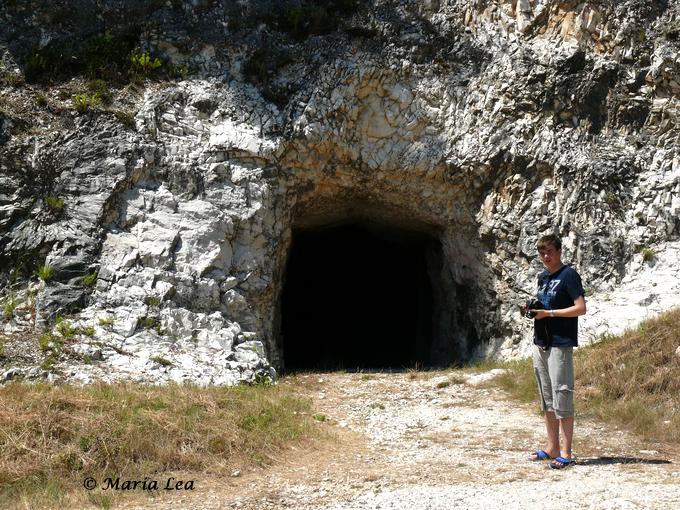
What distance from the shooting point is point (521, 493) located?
5.81m

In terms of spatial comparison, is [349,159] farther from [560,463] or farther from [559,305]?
[560,463]

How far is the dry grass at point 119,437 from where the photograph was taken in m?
6.36

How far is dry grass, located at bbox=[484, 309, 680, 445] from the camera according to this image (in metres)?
8.27

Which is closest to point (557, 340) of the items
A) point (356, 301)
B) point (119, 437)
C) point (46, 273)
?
point (119, 437)

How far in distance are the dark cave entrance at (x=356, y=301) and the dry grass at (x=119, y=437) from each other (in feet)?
35.7

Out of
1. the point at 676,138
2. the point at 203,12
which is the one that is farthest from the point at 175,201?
the point at 676,138

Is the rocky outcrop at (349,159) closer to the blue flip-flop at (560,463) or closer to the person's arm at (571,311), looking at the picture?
the blue flip-flop at (560,463)

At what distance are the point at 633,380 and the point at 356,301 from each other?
15270 millimetres

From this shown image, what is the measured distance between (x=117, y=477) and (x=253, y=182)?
8158 mm

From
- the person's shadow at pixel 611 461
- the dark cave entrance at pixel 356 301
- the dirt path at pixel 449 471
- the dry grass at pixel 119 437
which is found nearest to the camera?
the dirt path at pixel 449 471

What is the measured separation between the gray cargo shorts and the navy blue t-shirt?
0.09 metres

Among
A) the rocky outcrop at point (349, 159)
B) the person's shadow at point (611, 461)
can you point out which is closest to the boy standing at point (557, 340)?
the person's shadow at point (611, 461)

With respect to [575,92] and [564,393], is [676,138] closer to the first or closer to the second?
[575,92]

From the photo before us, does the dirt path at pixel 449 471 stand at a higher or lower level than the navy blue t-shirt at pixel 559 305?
lower
